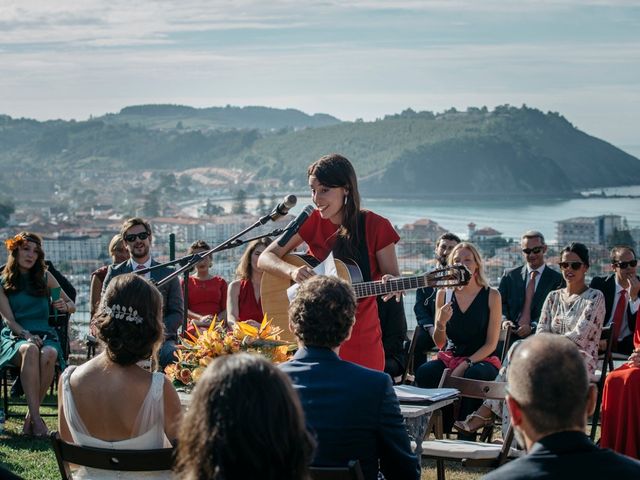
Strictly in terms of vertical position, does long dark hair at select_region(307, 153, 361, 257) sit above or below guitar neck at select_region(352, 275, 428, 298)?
above

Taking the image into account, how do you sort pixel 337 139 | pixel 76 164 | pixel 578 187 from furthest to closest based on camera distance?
pixel 76 164 < pixel 337 139 < pixel 578 187

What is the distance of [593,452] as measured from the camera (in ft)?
8.82

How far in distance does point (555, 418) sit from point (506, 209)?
6370 centimetres

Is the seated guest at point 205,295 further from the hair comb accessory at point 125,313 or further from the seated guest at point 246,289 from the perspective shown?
the hair comb accessory at point 125,313

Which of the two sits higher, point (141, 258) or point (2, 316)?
point (141, 258)

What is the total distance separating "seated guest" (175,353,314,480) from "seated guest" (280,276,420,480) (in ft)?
4.29

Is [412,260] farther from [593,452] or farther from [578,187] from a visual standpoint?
[578,187]

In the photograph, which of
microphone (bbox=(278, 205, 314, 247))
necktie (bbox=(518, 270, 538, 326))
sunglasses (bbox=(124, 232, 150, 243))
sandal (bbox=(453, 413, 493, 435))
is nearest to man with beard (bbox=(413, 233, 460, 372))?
necktie (bbox=(518, 270, 538, 326))

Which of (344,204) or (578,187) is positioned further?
(578,187)

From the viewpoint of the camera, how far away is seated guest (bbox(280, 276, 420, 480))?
11.8 feet

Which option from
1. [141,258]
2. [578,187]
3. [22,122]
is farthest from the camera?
[22,122]

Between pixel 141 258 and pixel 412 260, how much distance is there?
24.7 feet

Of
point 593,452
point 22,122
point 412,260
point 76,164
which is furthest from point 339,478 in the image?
point 22,122

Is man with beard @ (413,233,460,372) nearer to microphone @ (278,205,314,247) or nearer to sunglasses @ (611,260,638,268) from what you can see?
sunglasses @ (611,260,638,268)
